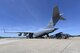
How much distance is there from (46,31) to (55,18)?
5.74 m

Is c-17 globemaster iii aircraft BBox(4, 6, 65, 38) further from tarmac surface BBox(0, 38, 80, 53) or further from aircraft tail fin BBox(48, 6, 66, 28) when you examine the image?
tarmac surface BBox(0, 38, 80, 53)

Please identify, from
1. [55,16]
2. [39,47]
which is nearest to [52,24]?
[55,16]

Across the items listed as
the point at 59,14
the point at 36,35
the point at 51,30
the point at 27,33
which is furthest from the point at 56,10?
the point at 27,33

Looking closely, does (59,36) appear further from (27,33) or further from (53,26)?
(27,33)

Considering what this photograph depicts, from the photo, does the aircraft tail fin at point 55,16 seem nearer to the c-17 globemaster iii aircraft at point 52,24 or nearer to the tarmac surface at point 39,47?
the c-17 globemaster iii aircraft at point 52,24

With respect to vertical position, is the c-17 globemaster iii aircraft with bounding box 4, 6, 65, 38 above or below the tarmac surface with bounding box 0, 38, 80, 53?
above

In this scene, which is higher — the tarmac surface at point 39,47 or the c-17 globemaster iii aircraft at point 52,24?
the c-17 globemaster iii aircraft at point 52,24

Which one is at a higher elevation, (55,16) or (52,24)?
(55,16)

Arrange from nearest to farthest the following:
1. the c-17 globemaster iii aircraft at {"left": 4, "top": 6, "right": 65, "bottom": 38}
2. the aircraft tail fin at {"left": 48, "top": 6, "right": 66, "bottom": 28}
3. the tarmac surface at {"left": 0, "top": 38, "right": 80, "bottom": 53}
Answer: the tarmac surface at {"left": 0, "top": 38, "right": 80, "bottom": 53} → the aircraft tail fin at {"left": 48, "top": 6, "right": 66, "bottom": 28} → the c-17 globemaster iii aircraft at {"left": 4, "top": 6, "right": 65, "bottom": 38}

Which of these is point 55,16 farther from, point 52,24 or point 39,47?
point 39,47

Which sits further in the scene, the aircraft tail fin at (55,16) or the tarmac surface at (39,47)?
the aircraft tail fin at (55,16)

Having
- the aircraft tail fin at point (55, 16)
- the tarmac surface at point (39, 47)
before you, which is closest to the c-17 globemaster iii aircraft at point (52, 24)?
the aircraft tail fin at point (55, 16)

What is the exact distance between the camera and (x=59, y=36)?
159ft

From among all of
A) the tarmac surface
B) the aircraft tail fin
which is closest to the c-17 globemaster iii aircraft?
the aircraft tail fin
